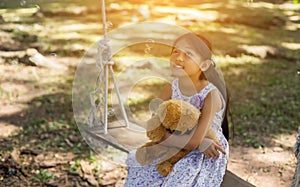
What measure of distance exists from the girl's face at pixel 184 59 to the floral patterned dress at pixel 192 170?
0.48 ft

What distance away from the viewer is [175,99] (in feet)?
7.79

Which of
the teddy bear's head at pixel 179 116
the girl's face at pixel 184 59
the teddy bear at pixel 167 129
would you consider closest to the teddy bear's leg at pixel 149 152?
the teddy bear at pixel 167 129

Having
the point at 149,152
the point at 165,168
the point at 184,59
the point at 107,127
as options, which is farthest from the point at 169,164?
the point at 107,127

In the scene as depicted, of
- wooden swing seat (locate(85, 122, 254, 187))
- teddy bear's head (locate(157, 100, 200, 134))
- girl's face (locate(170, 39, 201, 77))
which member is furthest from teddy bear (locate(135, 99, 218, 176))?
wooden swing seat (locate(85, 122, 254, 187))

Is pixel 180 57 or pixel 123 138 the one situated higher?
pixel 180 57

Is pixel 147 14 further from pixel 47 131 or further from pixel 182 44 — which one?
pixel 182 44

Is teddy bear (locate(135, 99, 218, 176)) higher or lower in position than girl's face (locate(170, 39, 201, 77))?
lower

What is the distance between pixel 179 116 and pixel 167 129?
113mm

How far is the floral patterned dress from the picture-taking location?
224cm

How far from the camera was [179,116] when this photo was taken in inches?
87.4

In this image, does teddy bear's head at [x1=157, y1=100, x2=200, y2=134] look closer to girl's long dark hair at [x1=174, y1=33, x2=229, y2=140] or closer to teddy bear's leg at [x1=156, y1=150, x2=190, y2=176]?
teddy bear's leg at [x1=156, y1=150, x2=190, y2=176]

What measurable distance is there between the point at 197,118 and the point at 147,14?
755 centimetres

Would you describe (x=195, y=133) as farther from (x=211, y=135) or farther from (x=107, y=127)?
(x=107, y=127)

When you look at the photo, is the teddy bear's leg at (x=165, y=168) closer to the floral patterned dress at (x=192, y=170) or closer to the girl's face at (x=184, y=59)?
the floral patterned dress at (x=192, y=170)
